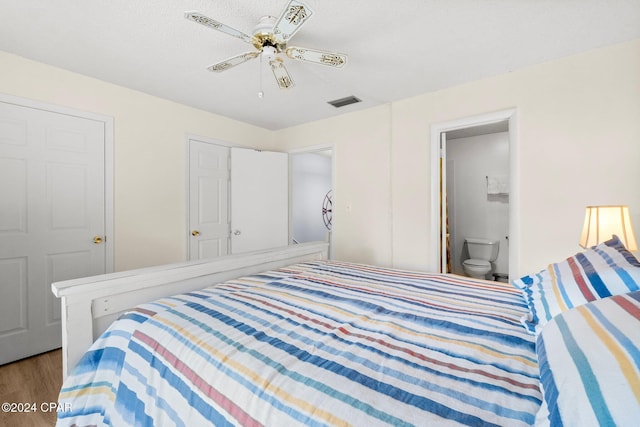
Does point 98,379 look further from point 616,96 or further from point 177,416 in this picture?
point 616,96

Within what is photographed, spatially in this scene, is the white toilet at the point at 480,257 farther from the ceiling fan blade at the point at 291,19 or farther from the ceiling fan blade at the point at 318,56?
the ceiling fan blade at the point at 291,19

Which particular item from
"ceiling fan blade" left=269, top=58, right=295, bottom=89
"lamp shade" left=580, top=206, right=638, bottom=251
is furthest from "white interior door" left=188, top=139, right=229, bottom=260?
"lamp shade" left=580, top=206, right=638, bottom=251

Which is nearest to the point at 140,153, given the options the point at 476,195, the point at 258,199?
the point at 258,199

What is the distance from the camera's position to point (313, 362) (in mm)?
849

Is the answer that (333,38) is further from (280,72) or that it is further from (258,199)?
(258,199)

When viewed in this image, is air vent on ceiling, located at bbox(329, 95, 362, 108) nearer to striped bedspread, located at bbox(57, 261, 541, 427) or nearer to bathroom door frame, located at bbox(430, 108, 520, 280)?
bathroom door frame, located at bbox(430, 108, 520, 280)

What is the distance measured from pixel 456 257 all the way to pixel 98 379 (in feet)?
14.3

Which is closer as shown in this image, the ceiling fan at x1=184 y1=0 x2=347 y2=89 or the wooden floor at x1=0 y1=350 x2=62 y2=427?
the ceiling fan at x1=184 y1=0 x2=347 y2=89

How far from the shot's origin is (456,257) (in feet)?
14.3

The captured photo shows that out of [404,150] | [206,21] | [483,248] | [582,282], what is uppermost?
[206,21]

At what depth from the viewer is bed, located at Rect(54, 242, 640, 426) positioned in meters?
0.64

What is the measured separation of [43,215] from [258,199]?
2048 mm

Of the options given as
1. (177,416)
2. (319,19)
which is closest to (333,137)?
(319,19)

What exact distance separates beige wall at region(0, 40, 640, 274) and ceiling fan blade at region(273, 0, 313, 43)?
1.81m
